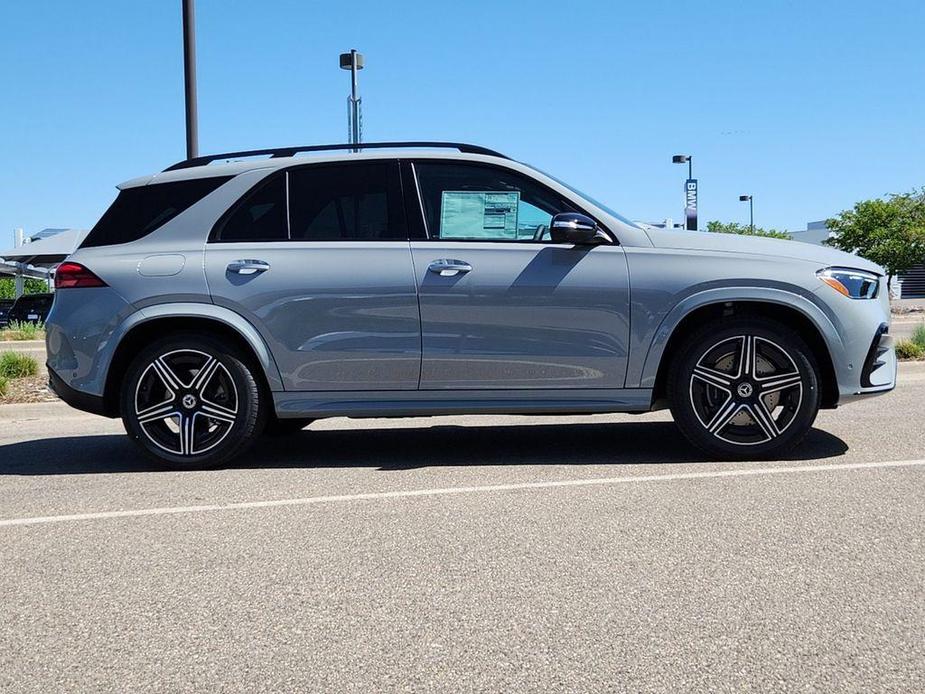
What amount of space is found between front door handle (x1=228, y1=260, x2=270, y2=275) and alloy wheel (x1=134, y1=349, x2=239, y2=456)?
542 mm

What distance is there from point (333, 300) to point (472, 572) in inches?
101

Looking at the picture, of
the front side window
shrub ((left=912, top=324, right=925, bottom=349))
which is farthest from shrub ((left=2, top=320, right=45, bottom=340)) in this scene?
the front side window

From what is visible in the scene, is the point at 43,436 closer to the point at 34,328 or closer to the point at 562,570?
the point at 562,570

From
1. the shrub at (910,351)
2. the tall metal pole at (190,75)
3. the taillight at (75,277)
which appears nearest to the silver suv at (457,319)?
the taillight at (75,277)

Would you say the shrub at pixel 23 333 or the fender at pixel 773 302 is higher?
the fender at pixel 773 302

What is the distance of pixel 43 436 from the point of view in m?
7.98

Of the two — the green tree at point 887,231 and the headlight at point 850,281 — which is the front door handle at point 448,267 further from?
the green tree at point 887,231

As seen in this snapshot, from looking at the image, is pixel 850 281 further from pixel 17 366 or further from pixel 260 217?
pixel 17 366

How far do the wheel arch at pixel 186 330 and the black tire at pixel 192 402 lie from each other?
8cm

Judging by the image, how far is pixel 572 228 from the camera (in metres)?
5.72

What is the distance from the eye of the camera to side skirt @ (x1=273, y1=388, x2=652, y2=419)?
5.94m

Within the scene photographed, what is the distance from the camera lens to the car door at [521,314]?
19.2 feet

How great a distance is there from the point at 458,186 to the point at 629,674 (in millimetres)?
3891

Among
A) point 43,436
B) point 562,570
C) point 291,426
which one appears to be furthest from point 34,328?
point 562,570
